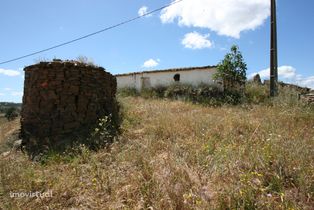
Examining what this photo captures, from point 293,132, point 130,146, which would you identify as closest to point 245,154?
point 293,132

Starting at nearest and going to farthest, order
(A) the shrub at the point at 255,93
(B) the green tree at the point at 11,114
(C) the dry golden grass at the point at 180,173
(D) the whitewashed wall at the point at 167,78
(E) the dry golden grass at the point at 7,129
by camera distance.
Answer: (C) the dry golden grass at the point at 180,173, (E) the dry golden grass at the point at 7,129, (A) the shrub at the point at 255,93, (B) the green tree at the point at 11,114, (D) the whitewashed wall at the point at 167,78

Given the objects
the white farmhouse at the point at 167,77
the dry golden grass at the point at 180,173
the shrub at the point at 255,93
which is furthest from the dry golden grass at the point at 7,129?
the shrub at the point at 255,93

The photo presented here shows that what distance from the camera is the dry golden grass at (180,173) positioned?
3342 millimetres

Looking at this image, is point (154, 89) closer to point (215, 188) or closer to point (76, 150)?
point (76, 150)

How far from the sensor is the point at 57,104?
21.6 feet

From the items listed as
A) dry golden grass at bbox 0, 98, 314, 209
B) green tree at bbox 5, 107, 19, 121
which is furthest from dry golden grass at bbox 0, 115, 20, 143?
green tree at bbox 5, 107, 19, 121

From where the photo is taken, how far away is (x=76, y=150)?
537 cm

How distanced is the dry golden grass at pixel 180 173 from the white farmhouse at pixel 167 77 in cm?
871

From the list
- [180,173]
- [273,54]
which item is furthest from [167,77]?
[180,173]

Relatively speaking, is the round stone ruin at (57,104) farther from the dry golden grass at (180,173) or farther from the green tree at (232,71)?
the green tree at (232,71)

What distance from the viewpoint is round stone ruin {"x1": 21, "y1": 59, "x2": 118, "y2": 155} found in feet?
21.2

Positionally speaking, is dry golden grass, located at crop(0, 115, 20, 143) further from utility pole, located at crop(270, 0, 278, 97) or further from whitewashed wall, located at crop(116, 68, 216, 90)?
utility pole, located at crop(270, 0, 278, 97)

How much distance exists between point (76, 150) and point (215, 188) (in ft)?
9.86

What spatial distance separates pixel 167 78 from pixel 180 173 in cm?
1223
